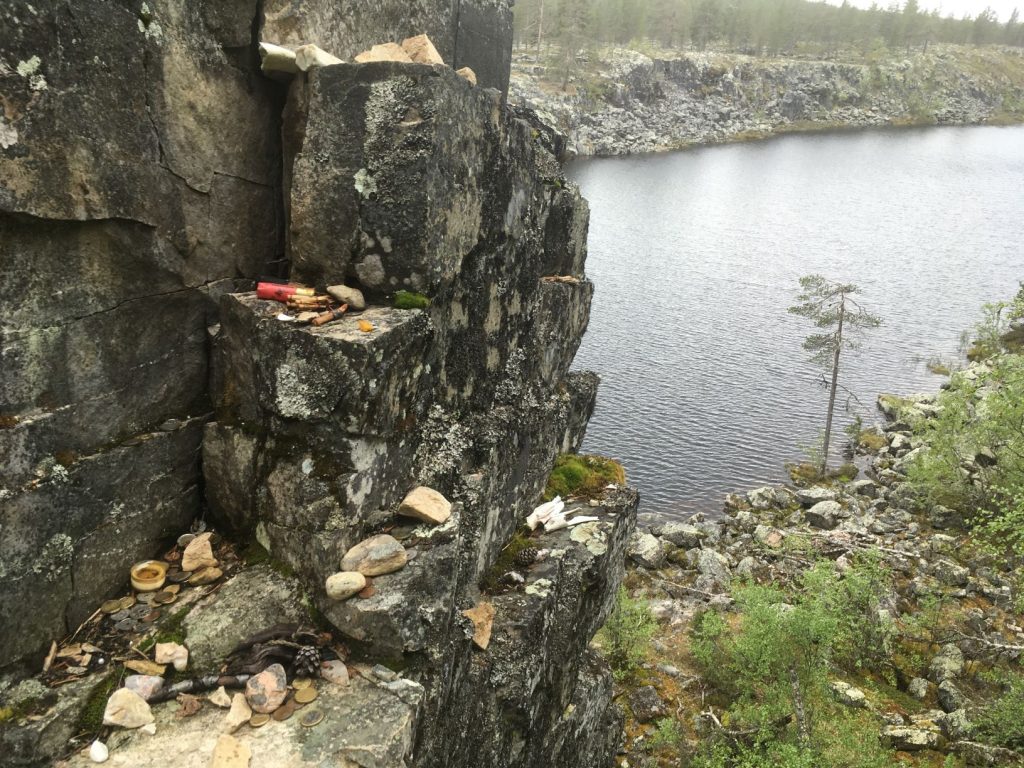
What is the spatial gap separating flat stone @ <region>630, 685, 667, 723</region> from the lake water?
12.2 metres

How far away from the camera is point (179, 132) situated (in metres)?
7.20

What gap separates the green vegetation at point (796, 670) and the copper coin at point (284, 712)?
11622 mm

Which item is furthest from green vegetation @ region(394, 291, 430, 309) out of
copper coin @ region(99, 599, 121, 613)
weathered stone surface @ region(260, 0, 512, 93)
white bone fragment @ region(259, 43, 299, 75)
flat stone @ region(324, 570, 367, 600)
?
copper coin @ region(99, 599, 121, 613)

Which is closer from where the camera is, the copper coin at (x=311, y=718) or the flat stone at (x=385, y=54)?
the copper coin at (x=311, y=718)

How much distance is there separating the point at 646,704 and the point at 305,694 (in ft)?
52.5

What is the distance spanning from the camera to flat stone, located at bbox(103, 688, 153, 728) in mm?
6023

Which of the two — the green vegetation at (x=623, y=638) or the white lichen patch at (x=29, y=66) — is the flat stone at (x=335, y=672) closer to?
the white lichen patch at (x=29, y=66)

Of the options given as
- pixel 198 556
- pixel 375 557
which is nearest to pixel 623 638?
→ pixel 375 557

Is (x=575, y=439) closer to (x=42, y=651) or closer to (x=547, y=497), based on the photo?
(x=547, y=497)

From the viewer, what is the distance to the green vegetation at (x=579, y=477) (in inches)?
505

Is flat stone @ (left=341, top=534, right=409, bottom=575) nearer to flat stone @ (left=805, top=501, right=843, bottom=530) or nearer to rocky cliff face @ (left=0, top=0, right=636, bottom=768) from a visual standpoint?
rocky cliff face @ (left=0, top=0, right=636, bottom=768)

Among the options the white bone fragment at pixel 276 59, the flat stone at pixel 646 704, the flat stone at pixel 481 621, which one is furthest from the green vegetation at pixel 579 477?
the flat stone at pixel 646 704

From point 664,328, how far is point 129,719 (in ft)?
136

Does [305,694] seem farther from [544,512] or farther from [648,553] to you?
[648,553]
